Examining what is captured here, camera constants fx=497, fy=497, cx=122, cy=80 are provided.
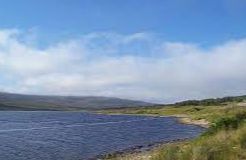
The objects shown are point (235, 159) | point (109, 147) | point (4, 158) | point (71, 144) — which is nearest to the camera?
point (235, 159)

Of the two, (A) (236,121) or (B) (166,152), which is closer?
(B) (166,152)

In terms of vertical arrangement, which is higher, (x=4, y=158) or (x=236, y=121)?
(x=236, y=121)

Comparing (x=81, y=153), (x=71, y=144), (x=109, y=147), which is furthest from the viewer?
(x=71, y=144)

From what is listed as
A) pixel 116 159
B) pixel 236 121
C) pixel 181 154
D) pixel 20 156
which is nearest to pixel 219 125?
pixel 236 121

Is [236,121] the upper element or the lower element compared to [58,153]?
upper

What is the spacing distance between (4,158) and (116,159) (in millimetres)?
14431

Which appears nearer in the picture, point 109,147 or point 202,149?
point 202,149

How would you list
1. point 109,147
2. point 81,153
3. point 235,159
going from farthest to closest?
point 109,147 → point 81,153 → point 235,159

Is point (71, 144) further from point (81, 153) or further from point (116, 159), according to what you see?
point (116, 159)

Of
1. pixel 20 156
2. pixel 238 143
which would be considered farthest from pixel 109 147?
pixel 238 143

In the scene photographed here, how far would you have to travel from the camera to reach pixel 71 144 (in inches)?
2904

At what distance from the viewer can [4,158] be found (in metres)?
56.8

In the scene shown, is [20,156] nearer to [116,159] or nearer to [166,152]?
[116,159]

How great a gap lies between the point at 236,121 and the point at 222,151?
28.2m
